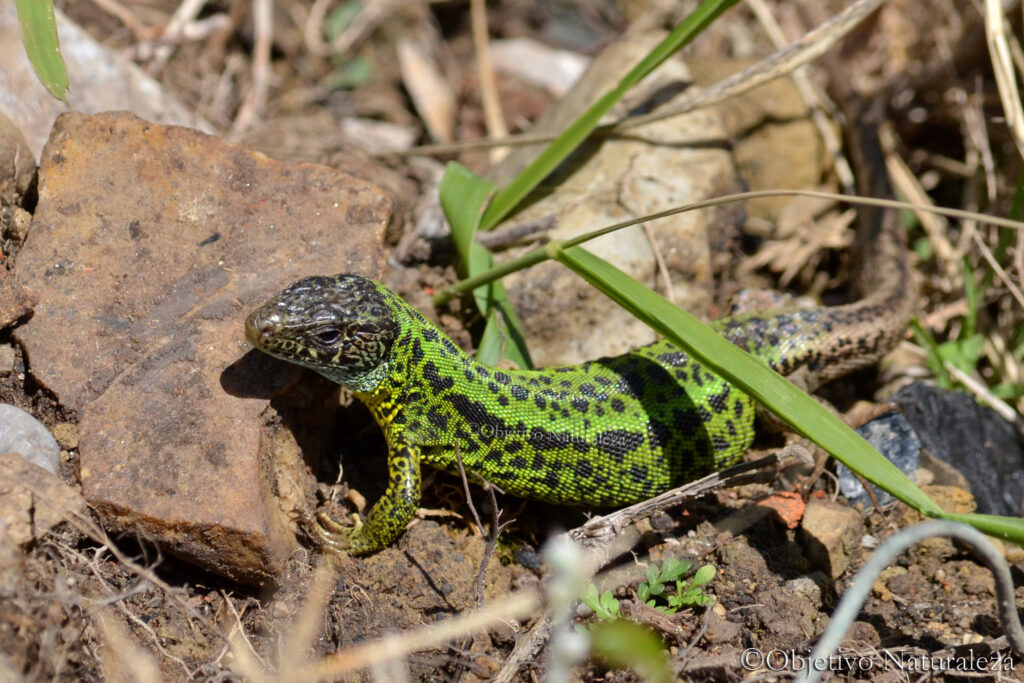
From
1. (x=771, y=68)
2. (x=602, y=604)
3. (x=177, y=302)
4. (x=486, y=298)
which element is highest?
(x=771, y=68)

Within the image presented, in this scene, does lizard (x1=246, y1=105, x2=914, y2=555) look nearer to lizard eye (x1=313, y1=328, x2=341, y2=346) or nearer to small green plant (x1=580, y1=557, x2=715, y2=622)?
lizard eye (x1=313, y1=328, x2=341, y2=346)

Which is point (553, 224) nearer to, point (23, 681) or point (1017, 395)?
point (1017, 395)

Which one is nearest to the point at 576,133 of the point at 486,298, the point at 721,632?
the point at 486,298

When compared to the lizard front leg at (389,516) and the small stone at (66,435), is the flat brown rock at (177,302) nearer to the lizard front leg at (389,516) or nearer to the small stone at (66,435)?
the small stone at (66,435)

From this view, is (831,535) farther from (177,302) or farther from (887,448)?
(177,302)

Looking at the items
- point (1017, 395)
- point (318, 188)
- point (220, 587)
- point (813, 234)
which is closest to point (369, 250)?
point (318, 188)
